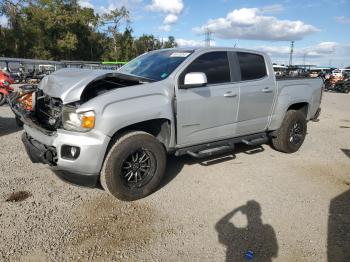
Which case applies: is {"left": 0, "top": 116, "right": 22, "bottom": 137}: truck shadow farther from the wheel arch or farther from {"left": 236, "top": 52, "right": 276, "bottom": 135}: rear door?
the wheel arch

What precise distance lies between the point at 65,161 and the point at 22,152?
265 centimetres

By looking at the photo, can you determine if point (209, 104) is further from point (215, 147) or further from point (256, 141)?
point (256, 141)

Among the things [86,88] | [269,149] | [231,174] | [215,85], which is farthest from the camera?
[269,149]

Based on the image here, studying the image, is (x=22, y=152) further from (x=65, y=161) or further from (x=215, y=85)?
(x=215, y=85)

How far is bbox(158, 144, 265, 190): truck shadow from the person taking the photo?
17.1ft

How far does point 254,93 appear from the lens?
5.49 metres

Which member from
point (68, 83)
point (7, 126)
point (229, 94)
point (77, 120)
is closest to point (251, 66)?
point (229, 94)

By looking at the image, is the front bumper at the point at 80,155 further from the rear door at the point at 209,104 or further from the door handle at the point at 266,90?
the door handle at the point at 266,90

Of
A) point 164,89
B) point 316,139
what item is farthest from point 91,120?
point 316,139

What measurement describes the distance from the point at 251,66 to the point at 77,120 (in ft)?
10.3

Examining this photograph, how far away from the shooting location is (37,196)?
4.29 metres

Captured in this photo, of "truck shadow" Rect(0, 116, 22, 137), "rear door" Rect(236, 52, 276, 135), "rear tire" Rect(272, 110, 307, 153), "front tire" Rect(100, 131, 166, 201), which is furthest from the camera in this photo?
"truck shadow" Rect(0, 116, 22, 137)

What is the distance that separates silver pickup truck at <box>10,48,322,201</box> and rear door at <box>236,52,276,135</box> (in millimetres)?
17

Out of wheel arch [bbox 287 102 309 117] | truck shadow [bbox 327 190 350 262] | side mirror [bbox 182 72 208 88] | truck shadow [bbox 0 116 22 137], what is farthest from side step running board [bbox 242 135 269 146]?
truck shadow [bbox 0 116 22 137]
